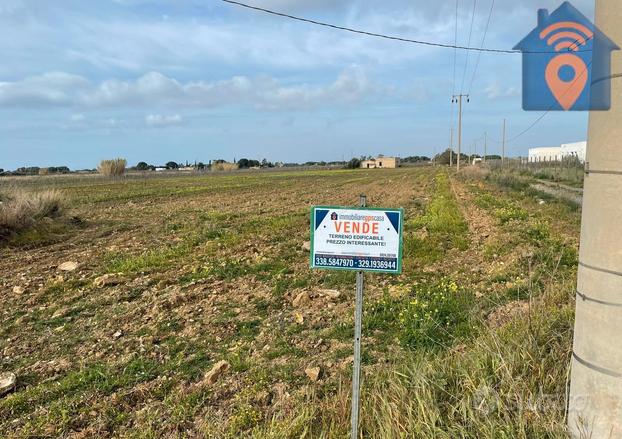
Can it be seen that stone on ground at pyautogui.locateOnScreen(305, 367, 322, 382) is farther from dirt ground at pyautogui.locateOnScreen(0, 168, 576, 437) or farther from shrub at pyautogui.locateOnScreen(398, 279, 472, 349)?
shrub at pyautogui.locateOnScreen(398, 279, 472, 349)

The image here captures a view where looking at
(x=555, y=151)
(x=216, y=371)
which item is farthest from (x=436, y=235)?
(x=555, y=151)

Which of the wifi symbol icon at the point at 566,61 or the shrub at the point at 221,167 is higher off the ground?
the wifi symbol icon at the point at 566,61

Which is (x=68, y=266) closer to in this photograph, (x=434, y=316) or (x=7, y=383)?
(x=7, y=383)

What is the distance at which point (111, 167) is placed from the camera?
56.5 meters

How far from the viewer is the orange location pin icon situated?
2604mm

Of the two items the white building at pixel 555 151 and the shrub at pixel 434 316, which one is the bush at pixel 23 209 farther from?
the white building at pixel 555 151

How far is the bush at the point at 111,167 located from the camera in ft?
184

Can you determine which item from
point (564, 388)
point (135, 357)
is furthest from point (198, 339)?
point (564, 388)

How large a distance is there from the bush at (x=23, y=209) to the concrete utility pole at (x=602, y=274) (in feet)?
39.9

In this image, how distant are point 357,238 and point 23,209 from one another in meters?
12.1

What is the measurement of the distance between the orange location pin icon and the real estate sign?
1.03 metres

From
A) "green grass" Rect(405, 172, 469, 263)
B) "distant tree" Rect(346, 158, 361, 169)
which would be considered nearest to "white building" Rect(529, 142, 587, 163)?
"distant tree" Rect(346, 158, 361, 169)

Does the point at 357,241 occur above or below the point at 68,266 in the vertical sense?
above

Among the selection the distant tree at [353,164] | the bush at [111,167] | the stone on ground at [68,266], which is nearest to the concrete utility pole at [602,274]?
the stone on ground at [68,266]
